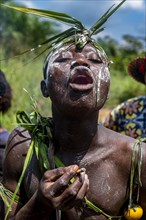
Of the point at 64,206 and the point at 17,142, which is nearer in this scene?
the point at 64,206

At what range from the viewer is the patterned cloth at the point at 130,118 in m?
4.07

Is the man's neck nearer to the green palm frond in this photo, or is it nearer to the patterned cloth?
the green palm frond

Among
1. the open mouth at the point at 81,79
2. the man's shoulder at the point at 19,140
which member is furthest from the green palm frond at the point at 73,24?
the man's shoulder at the point at 19,140

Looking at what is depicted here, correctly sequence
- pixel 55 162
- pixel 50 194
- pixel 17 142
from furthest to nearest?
pixel 17 142, pixel 55 162, pixel 50 194

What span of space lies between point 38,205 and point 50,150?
0.27 m

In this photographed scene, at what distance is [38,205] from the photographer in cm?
201

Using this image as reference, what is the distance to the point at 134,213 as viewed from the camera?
2178 millimetres

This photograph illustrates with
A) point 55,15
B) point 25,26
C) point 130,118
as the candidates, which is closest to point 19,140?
point 55,15

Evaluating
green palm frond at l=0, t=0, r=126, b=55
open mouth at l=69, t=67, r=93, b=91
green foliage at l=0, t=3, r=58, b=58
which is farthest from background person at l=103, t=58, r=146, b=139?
green foliage at l=0, t=3, r=58, b=58

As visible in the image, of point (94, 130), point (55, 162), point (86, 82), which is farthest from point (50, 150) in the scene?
→ point (86, 82)

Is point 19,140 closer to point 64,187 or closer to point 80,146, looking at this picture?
point 80,146

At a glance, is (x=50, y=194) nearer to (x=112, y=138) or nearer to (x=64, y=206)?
(x=64, y=206)

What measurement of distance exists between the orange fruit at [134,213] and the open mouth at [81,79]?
59cm

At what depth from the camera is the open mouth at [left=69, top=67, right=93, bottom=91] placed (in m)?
2.00
